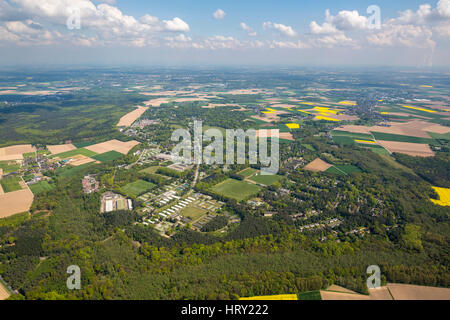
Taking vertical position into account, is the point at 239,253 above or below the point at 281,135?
below

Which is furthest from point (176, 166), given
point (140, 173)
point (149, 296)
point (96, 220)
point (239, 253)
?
point (149, 296)

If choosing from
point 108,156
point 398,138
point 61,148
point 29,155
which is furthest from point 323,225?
point 29,155

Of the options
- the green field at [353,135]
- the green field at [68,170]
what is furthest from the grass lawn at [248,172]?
the green field at [353,135]

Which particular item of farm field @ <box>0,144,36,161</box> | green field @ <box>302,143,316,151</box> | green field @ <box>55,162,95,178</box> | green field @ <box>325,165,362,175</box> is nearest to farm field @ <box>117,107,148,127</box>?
farm field @ <box>0,144,36,161</box>

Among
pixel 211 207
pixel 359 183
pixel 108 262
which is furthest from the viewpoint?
pixel 359 183
